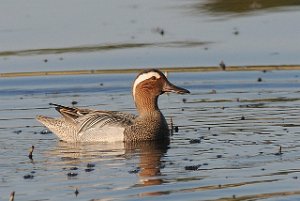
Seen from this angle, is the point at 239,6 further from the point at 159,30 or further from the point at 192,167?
the point at 192,167

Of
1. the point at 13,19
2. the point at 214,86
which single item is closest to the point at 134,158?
the point at 214,86

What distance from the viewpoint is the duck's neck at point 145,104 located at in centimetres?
A: 1695

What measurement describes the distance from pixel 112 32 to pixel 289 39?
3.85m

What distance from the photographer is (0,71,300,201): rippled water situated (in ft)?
41.4

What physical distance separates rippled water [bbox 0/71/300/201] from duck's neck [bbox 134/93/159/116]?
1.64 ft

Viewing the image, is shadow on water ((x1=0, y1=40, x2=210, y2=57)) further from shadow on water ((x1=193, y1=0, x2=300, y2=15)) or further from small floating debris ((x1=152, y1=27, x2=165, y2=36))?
shadow on water ((x1=193, y1=0, x2=300, y2=15))

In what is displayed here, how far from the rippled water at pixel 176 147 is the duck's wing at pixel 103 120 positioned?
39 cm

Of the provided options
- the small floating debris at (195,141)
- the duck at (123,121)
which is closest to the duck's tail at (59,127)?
the duck at (123,121)

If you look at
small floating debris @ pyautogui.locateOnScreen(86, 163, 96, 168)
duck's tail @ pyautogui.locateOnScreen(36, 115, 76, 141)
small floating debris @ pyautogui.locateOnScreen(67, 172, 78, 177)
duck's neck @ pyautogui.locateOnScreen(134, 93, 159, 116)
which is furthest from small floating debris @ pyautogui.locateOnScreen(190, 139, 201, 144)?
small floating debris @ pyautogui.locateOnScreen(67, 172, 78, 177)

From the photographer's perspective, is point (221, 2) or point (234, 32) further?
point (221, 2)

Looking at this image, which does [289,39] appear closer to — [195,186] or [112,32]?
[112,32]

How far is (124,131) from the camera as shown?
54.1 feet

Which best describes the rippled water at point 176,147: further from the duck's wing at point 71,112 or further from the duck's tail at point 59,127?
the duck's wing at point 71,112

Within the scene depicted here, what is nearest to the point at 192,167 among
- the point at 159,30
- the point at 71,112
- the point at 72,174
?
the point at 72,174
